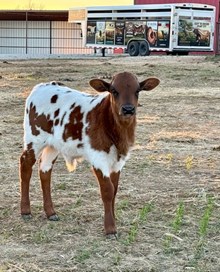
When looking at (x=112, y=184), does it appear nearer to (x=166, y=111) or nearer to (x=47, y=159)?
(x=47, y=159)

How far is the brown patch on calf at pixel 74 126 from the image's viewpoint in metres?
5.99

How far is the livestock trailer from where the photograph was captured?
129 feet

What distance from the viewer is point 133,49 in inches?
1617

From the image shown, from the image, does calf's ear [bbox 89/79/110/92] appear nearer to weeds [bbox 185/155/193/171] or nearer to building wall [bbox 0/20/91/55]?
weeds [bbox 185/155/193/171]

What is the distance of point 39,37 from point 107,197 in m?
51.7

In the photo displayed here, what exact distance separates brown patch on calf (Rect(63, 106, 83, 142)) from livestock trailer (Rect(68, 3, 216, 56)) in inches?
1320

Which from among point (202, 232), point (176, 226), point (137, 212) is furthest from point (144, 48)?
point (202, 232)

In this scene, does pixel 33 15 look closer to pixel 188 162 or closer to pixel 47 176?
pixel 188 162

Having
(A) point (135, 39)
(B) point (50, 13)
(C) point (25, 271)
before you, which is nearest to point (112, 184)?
(C) point (25, 271)

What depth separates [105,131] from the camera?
585 centimetres

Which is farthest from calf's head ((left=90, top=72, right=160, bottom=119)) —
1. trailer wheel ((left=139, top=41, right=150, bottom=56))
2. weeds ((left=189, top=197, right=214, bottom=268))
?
trailer wheel ((left=139, top=41, right=150, bottom=56))

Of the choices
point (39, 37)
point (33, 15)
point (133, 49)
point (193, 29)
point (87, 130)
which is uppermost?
point (33, 15)

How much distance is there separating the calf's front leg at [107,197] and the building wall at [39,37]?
49.6 metres

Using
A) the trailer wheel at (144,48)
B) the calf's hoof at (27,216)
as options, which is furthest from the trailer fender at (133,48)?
the calf's hoof at (27,216)
